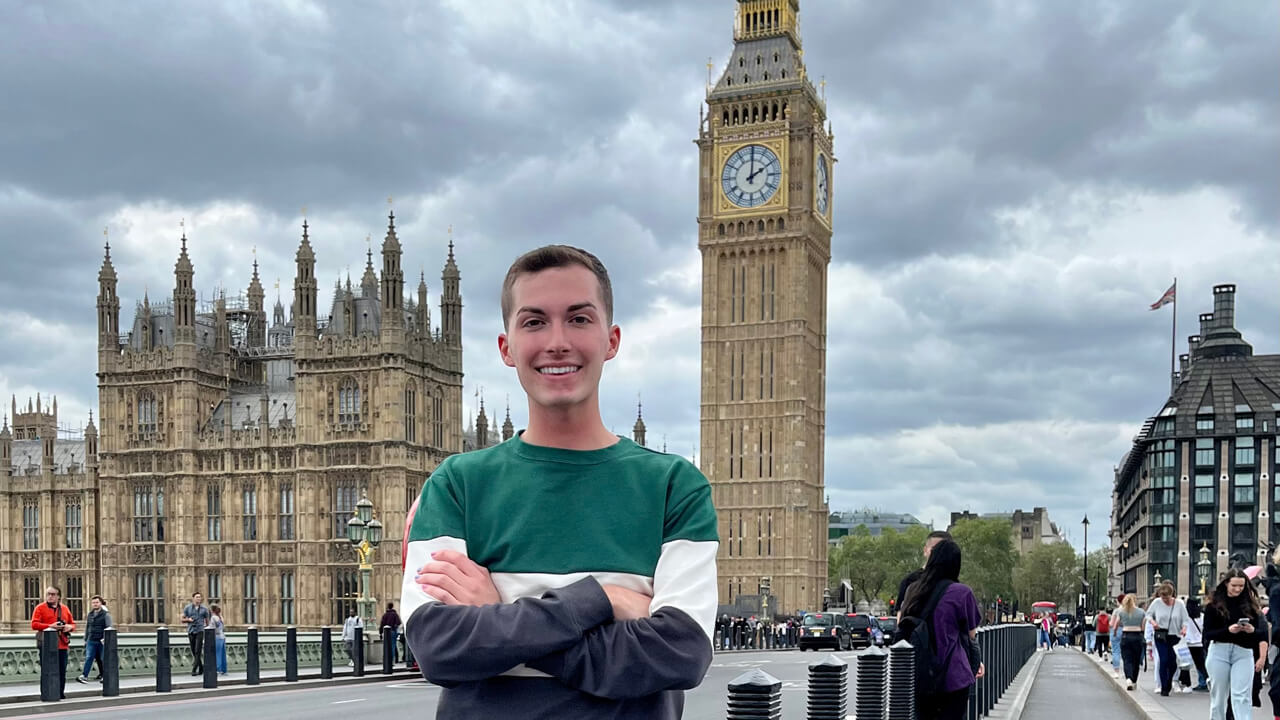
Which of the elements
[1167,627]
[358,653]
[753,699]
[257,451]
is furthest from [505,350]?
[257,451]

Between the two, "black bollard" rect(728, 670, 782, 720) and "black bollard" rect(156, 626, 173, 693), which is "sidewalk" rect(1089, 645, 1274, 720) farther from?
"black bollard" rect(156, 626, 173, 693)

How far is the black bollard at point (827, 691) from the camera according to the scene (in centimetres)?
605

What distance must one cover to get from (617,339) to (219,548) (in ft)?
199

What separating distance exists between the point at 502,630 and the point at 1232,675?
455 inches

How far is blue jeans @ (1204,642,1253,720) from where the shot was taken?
12.6 metres

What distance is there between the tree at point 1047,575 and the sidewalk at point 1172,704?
126m

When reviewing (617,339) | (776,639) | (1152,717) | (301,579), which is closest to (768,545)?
(776,639)

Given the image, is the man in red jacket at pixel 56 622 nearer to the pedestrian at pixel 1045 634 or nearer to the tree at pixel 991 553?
the pedestrian at pixel 1045 634

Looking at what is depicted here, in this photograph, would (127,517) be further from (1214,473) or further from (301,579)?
(1214,473)

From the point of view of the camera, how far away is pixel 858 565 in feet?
396

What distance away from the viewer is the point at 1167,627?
20.0m

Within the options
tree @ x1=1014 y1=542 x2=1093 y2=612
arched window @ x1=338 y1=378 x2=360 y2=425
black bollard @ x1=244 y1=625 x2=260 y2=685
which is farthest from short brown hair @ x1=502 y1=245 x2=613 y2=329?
tree @ x1=1014 y1=542 x2=1093 y2=612

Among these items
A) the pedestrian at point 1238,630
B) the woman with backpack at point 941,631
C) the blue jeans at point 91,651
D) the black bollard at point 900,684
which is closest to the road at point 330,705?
the blue jeans at point 91,651

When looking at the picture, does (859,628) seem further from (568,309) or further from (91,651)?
(568,309)
